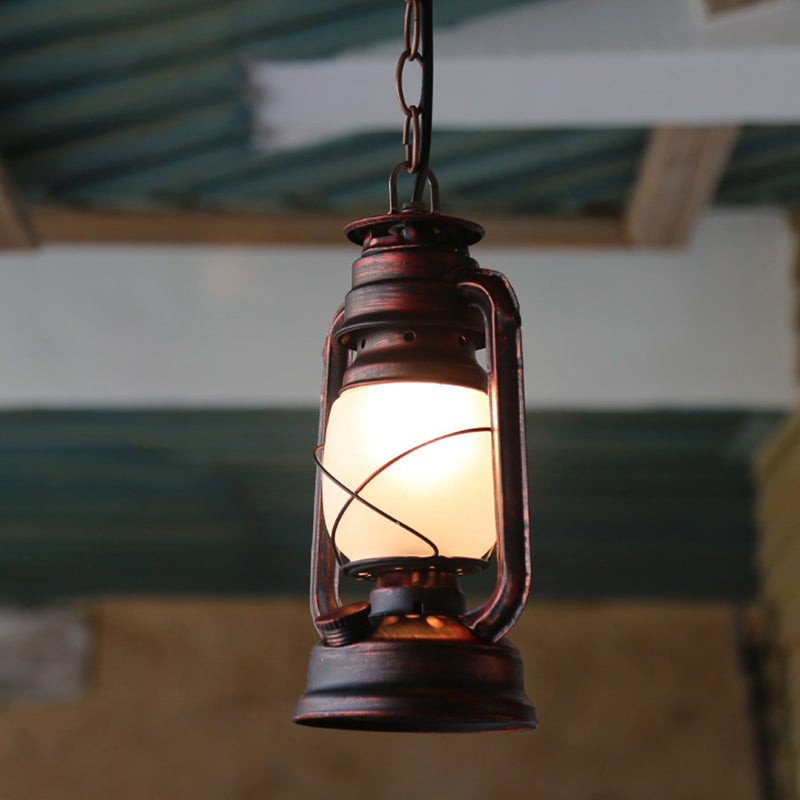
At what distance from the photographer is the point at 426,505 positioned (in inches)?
37.4

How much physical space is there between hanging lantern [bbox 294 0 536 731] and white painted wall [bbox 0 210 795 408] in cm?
243

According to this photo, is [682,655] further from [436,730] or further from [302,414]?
[436,730]

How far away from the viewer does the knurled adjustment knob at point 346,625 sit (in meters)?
0.97

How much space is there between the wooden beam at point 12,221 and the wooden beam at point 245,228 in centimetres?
6

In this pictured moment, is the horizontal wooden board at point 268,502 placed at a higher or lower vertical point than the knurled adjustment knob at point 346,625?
higher

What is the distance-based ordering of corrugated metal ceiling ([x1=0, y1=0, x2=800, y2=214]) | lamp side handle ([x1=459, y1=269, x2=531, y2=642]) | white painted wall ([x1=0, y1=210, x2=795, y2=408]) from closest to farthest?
lamp side handle ([x1=459, y1=269, x2=531, y2=642]) < corrugated metal ceiling ([x1=0, y1=0, x2=800, y2=214]) < white painted wall ([x1=0, y1=210, x2=795, y2=408])

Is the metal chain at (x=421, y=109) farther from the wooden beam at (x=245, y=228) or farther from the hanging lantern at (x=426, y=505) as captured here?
the wooden beam at (x=245, y=228)

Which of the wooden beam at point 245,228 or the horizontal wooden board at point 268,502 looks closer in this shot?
the wooden beam at point 245,228

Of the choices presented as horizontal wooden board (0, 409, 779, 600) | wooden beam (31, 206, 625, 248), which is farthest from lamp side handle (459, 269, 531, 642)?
horizontal wooden board (0, 409, 779, 600)

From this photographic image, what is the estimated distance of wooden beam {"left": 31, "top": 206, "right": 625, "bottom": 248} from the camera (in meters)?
3.34

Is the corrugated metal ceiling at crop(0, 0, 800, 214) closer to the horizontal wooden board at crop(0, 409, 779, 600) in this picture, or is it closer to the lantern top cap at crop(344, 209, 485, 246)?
the horizontal wooden board at crop(0, 409, 779, 600)

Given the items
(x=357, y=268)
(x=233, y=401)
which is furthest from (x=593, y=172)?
(x=357, y=268)

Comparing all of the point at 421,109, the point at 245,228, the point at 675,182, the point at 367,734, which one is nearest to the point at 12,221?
the point at 245,228

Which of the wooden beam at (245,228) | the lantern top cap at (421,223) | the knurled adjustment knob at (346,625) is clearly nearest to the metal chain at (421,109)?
the lantern top cap at (421,223)
